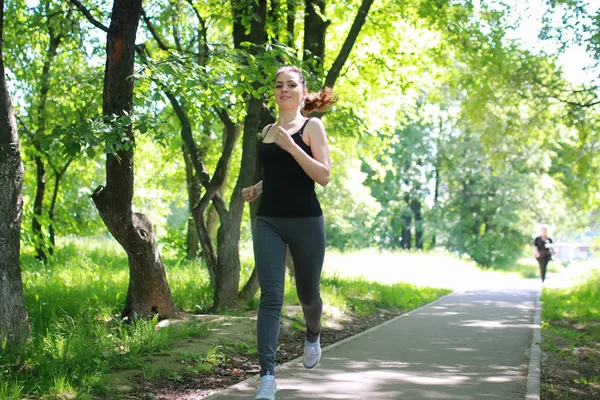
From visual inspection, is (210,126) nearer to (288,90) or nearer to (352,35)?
(352,35)

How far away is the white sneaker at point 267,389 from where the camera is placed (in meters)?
4.63

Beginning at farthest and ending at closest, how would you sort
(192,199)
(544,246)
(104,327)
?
(544,246)
(192,199)
(104,327)

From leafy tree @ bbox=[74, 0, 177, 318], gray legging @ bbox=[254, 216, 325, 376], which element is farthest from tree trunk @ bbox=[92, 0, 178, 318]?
gray legging @ bbox=[254, 216, 325, 376]

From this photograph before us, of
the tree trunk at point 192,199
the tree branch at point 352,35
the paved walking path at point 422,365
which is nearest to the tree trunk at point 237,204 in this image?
the tree branch at point 352,35

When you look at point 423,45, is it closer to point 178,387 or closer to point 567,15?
point 567,15

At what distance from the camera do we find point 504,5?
15906 millimetres

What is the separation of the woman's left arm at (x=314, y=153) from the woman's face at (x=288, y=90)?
24 cm

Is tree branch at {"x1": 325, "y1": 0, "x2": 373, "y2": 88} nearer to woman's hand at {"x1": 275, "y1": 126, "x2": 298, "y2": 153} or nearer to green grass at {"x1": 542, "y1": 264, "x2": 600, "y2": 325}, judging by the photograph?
green grass at {"x1": 542, "y1": 264, "x2": 600, "y2": 325}

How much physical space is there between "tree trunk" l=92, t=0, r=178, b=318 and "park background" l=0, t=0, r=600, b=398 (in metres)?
0.02

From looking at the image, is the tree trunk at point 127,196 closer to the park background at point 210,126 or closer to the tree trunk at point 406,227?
the park background at point 210,126

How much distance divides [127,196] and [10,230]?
1.65m

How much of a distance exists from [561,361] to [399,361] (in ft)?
7.43

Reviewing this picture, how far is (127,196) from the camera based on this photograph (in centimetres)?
793

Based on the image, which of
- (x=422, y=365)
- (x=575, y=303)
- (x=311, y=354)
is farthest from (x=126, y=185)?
(x=575, y=303)
